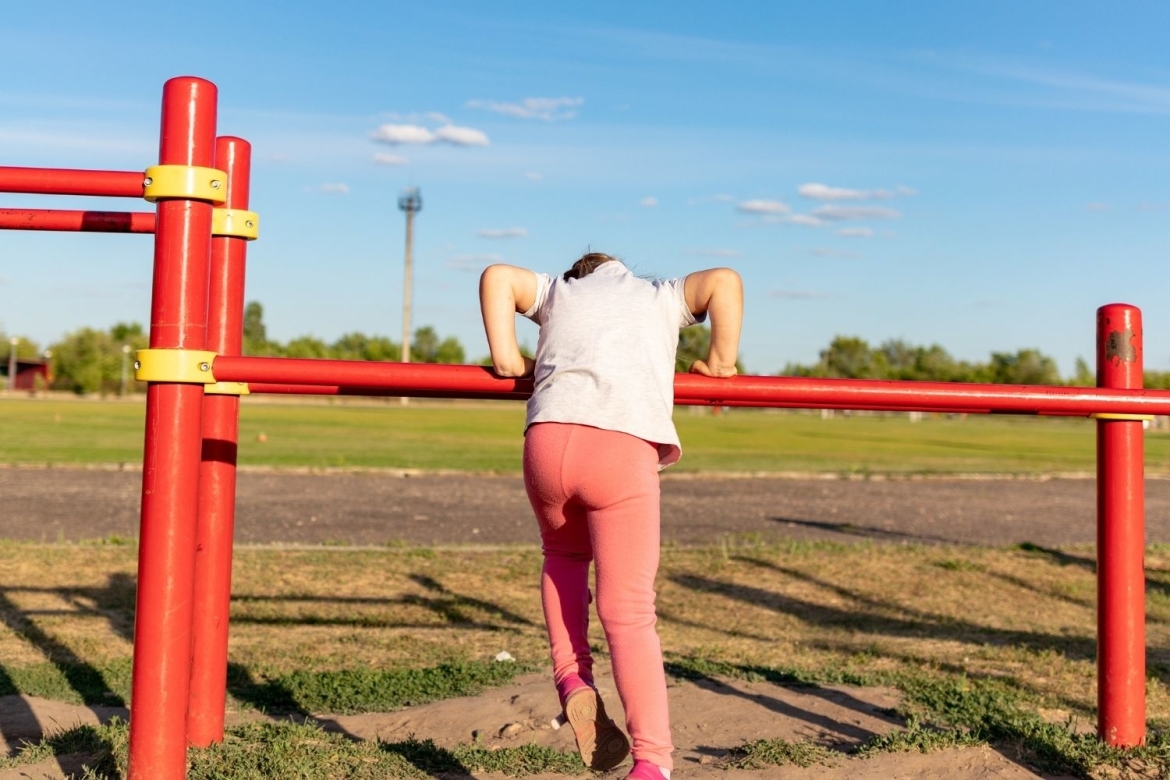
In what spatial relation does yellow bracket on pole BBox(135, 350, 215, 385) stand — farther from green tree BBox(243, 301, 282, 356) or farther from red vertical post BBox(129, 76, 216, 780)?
green tree BBox(243, 301, 282, 356)

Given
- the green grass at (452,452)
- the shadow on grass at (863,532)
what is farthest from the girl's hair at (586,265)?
the green grass at (452,452)

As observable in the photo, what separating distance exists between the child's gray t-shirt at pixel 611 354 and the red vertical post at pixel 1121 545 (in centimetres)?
138

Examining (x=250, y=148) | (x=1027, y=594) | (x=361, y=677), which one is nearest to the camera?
(x=250, y=148)

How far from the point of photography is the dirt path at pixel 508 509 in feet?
29.2

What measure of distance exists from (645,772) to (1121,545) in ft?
5.19

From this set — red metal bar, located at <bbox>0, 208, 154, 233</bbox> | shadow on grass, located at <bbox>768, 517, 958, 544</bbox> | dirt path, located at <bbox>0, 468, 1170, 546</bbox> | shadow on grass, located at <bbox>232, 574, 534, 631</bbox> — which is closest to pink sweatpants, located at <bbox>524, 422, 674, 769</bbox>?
red metal bar, located at <bbox>0, 208, 154, 233</bbox>

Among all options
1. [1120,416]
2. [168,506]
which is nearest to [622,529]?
[168,506]

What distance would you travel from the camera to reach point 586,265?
278cm

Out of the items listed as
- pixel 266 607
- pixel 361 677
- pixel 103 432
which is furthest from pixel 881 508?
pixel 103 432

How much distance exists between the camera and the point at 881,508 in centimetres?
1151

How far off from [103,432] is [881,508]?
1859 centimetres

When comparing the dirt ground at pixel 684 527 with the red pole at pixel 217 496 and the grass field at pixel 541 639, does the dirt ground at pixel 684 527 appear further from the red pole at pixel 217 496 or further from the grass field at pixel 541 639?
the red pole at pixel 217 496

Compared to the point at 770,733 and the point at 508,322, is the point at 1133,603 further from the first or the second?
the point at 508,322

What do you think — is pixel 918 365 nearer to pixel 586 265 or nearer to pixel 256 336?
pixel 256 336
